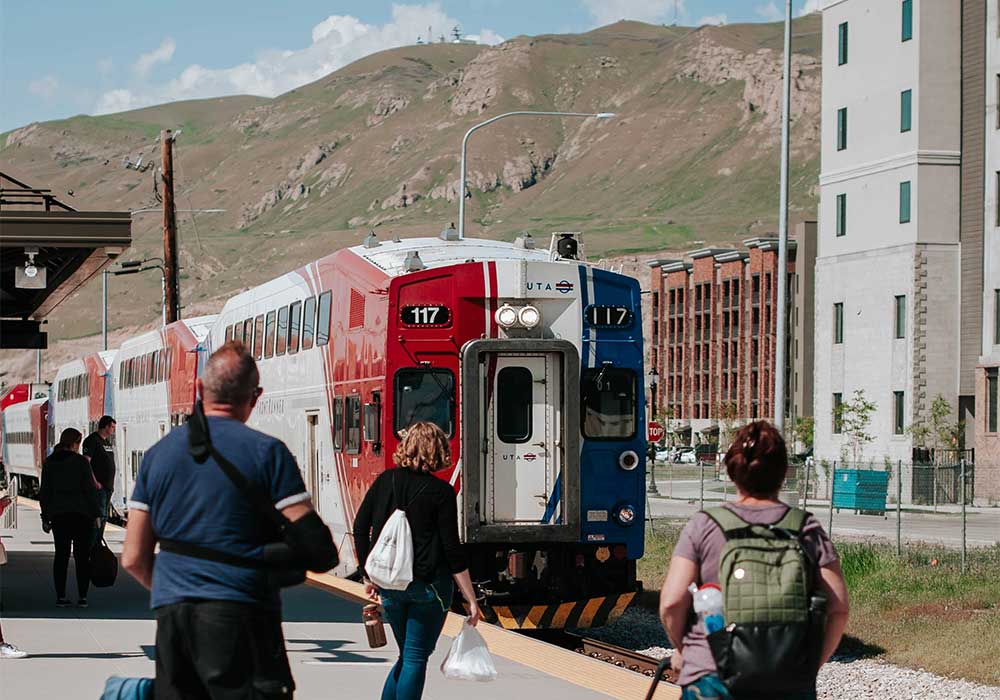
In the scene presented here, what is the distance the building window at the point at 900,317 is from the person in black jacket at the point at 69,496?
49.8 m

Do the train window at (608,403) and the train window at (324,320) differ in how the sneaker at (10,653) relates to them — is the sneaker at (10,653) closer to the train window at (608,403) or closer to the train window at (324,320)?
the train window at (608,403)

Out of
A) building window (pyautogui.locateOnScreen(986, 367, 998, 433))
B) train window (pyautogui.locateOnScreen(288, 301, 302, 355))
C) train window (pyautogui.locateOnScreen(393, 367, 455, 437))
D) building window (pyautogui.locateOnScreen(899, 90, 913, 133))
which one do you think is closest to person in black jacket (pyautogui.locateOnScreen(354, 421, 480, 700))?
train window (pyautogui.locateOnScreen(393, 367, 455, 437))

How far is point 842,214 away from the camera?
66562mm

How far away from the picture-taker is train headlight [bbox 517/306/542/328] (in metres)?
17.4

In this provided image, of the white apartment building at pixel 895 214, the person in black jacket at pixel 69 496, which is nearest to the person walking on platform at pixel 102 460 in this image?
the person in black jacket at pixel 69 496

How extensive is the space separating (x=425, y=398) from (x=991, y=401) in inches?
1811

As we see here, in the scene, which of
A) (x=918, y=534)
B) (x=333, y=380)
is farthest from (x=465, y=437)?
(x=918, y=534)

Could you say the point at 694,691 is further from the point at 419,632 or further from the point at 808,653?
the point at 419,632

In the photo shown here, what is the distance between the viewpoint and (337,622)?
1750 cm

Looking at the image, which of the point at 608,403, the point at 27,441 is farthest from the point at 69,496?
the point at 27,441

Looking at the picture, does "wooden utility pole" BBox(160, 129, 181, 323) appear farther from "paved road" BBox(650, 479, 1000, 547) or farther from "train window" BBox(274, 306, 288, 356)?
"train window" BBox(274, 306, 288, 356)

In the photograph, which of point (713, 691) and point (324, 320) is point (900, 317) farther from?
point (713, 691)

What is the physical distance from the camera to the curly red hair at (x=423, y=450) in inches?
397

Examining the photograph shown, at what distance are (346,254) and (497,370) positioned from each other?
11.4 ft
